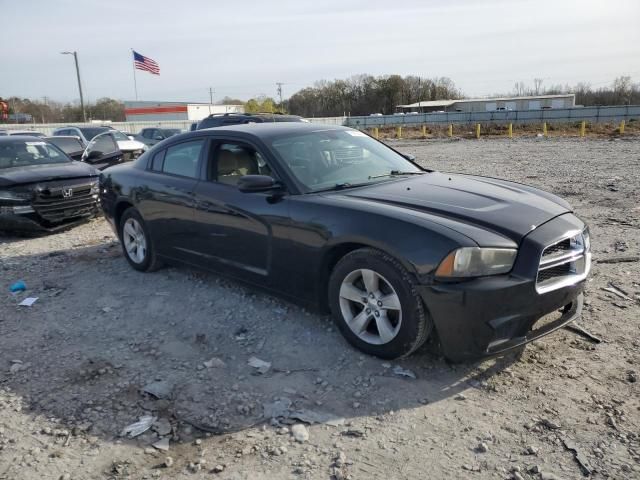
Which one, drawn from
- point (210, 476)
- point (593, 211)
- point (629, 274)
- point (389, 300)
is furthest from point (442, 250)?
point (593, 211)

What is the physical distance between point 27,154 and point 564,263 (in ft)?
29.1

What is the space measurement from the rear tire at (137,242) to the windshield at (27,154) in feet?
12.7

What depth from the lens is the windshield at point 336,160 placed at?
439cm

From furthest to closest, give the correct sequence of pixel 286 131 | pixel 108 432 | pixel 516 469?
pixel 286 131 < pixel 108 432 < pixel 516 469

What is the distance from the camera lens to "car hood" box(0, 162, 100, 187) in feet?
25.9

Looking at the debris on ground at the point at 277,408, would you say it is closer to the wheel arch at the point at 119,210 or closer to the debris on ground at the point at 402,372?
the debris on ground at the point at 402,372

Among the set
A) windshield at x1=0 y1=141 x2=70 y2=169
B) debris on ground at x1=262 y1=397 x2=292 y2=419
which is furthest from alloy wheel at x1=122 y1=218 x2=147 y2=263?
windshield at x1=0 y1=141 x2=70 y2=169

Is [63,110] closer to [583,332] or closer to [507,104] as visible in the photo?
[507,104]

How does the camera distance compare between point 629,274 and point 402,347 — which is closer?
point 402,347

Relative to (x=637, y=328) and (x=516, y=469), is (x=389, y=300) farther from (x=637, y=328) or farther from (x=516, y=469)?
(x=637, y=328)

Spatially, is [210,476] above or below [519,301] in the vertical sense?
below

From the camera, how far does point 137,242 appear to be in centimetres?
606

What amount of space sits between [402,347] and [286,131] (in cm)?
230

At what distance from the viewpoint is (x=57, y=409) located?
3.36m
